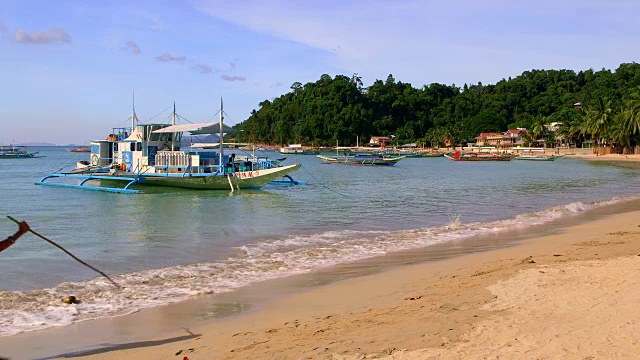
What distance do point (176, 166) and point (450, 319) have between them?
2851 centimetres

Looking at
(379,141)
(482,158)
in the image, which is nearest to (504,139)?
(379,141)

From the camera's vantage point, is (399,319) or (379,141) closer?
(399,319)

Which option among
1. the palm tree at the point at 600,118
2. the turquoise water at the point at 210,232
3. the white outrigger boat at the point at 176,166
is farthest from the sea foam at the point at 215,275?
the palm tree at the point at 600,118

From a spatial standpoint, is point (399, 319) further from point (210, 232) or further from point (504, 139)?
point (504, 139)

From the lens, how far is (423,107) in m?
161

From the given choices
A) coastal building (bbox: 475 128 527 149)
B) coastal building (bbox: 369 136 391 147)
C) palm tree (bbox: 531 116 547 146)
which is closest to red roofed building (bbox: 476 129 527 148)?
coastal building (bbox: 475 128 527 149)

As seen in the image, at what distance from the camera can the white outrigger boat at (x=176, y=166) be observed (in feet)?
106

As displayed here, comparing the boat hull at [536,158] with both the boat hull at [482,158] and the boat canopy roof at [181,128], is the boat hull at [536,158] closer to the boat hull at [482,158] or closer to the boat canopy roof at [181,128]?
the boat hull at [482,158]

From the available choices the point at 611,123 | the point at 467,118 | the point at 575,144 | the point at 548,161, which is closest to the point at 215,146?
the point at 548,161

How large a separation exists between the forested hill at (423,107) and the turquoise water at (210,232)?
10879cm

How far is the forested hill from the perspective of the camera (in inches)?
5354

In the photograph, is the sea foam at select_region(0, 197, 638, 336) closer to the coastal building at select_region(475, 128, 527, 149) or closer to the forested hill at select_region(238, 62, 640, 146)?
the coastal building at select_region(475, 128, 527, 149)

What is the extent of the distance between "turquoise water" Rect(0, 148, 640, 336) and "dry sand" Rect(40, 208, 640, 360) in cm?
214

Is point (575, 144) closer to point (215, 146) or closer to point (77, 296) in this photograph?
point (215, 146)
